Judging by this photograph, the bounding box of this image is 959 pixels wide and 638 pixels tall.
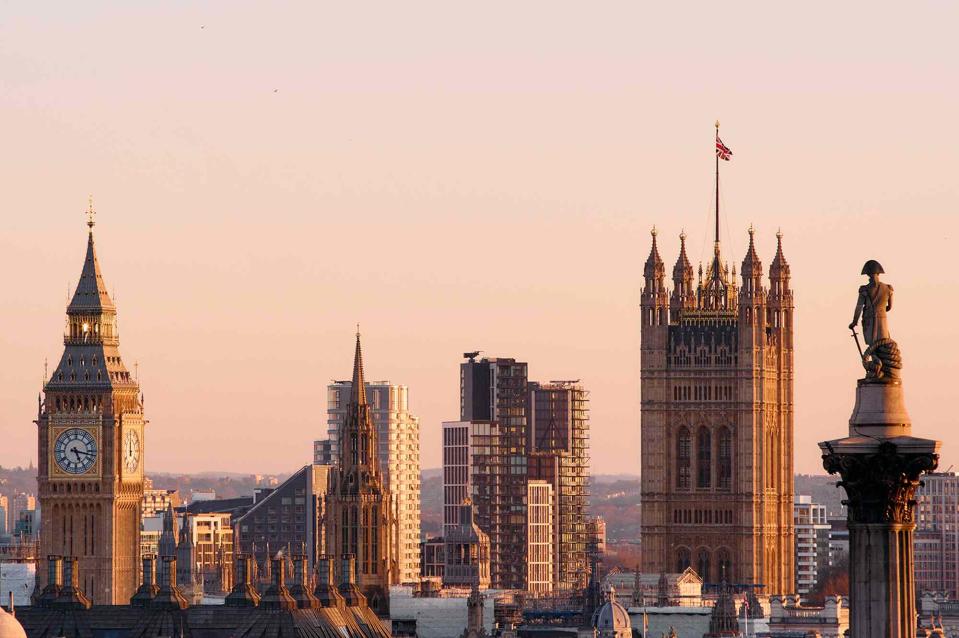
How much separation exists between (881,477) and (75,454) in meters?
148

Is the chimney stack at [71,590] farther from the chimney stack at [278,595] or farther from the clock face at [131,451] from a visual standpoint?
the chimney stack at [278,595]

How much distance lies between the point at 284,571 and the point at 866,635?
139496mm

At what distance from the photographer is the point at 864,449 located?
144ft

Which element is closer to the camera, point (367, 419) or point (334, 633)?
point (334, 633)

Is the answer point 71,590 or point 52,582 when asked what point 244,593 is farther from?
point 52,582

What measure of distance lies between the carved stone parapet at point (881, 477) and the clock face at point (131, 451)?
5811 inches

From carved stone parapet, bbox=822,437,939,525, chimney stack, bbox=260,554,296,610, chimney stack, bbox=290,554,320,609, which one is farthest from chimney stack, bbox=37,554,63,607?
carved stone parapet, bbox=822,437,939,525

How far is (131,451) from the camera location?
7525 inches

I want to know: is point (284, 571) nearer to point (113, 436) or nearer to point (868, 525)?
point (113, 436)

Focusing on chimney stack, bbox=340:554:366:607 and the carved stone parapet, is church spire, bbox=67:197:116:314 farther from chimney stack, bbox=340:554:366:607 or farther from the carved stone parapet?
the carved stone parapet

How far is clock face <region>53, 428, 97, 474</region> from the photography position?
7451 inches

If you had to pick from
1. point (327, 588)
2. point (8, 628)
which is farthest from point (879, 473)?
point (327, 588)

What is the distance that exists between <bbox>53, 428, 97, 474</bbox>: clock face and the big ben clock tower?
49mm

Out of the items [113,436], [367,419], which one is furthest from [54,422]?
[367,419]
